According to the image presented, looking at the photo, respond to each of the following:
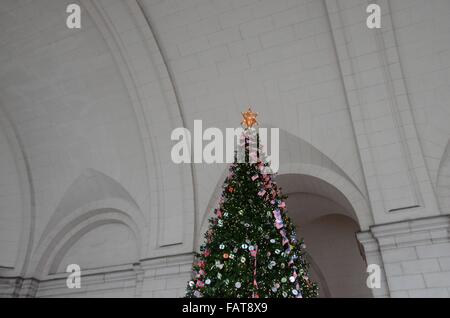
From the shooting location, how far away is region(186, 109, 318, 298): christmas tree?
4.30m

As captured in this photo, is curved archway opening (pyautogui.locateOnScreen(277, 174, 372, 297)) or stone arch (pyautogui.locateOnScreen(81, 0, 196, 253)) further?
curved archway opening (pyautogui.locateOnScreen(277, 174, 372, 297))

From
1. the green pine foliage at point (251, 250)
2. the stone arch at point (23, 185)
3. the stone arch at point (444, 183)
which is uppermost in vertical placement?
the stone arch at point (23, 185)

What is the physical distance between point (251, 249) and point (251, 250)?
0.6 inches

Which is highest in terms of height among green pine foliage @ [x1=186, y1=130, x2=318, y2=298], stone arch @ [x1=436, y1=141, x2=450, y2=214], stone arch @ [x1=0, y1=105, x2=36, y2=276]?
stone arch @ [x1=0, y1=105, x2=36, y2=276]

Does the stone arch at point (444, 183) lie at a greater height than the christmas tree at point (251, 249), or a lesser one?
greater

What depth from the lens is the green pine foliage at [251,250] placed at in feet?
14.1

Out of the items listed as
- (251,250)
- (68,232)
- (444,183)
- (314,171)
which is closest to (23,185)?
(68,232)

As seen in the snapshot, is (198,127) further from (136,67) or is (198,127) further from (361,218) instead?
(361,218)

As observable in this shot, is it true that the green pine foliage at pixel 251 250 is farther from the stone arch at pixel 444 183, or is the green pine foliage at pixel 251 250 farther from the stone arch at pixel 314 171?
the stone arch at pixel 444 183

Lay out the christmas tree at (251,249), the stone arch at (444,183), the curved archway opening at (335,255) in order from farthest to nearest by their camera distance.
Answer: the curved archway opening at (335,255), the stone arch at (444,183), the christmas tree at (251,249)

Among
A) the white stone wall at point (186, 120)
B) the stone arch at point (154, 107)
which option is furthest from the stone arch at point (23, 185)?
the stone arch at point (154, 107)

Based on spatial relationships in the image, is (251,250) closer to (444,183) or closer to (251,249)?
(251,249)

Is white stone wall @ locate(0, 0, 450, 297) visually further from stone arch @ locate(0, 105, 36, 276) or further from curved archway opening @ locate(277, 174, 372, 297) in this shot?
curved archway opening @ locate(277, 174, 372, 297)

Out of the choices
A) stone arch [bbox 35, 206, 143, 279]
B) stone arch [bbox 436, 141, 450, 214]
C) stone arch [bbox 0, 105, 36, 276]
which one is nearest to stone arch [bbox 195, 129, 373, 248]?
stone arch [bbox 436, 141, 450, 214]
